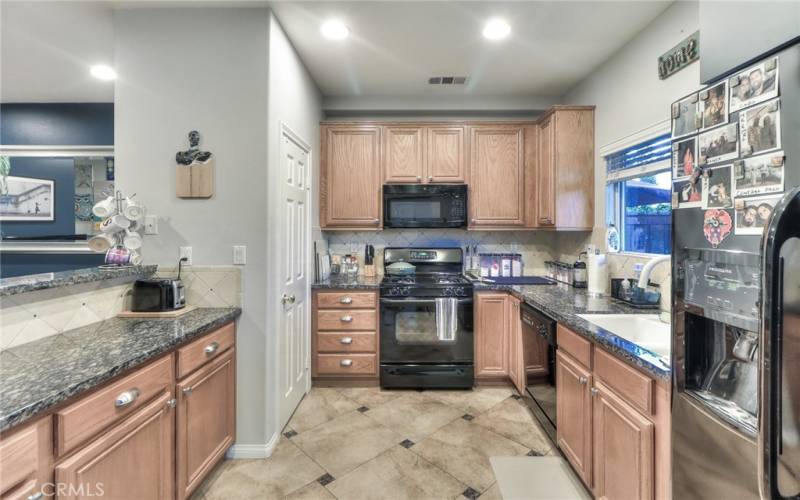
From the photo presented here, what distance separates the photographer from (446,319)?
2.91 m

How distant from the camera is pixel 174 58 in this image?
2.05 m

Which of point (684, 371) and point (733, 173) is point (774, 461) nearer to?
point (684, 371)

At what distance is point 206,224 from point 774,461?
2.40m

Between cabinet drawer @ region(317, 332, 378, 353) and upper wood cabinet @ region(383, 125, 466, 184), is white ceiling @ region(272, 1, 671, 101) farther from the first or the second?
cabinet drawer @ region(317, 332, 378, 353)

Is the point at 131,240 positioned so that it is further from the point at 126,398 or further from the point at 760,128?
the point at 760,128

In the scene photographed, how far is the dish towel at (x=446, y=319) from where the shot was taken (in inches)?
114

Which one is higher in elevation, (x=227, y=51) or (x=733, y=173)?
(x=227, y=51)

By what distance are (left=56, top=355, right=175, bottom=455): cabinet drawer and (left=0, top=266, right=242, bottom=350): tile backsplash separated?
1.74 ft

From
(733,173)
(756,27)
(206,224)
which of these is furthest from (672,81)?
(206,224)

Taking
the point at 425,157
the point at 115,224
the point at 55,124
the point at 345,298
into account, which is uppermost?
the point at 55,124

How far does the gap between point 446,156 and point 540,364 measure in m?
2.03

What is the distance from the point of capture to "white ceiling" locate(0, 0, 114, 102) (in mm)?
2154

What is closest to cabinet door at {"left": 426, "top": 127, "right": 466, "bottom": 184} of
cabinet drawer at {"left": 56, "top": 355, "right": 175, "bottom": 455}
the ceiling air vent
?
the ceiling air vent

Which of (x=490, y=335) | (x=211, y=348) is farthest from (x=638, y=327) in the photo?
(x=211, y=348)
